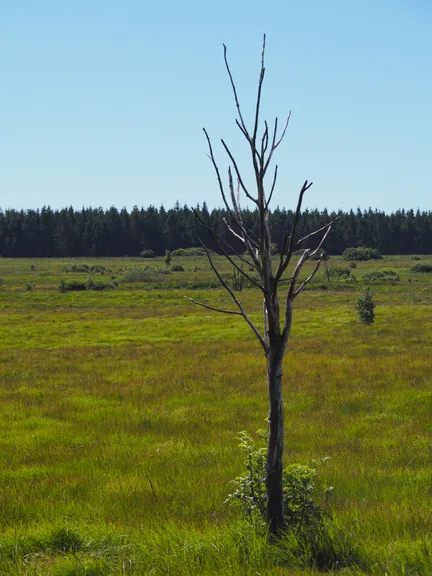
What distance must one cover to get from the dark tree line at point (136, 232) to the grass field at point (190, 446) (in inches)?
4714

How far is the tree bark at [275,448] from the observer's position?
5.09 metres

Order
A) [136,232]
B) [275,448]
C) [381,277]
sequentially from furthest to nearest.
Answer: [136,232], [381,277], [275,448]

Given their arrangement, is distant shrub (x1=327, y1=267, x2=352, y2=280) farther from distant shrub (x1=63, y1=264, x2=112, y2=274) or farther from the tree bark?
the tree bark

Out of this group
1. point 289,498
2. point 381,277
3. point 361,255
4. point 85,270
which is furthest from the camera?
point 361,255

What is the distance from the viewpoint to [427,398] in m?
13.5

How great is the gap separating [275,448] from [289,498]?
830mm

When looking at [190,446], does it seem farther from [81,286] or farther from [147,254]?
[147,254]

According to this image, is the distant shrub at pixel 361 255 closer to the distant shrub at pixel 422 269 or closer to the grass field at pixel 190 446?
the distant shrub at pixel 422 269

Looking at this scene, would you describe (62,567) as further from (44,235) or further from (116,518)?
(44,235)

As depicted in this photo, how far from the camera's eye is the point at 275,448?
5.12 meters

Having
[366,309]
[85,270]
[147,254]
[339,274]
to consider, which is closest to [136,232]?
[147,254]

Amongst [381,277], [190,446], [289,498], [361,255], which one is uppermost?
[361,255]

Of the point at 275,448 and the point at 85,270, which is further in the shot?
the point at 85,270

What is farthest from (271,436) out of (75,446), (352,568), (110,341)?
(110,341)
